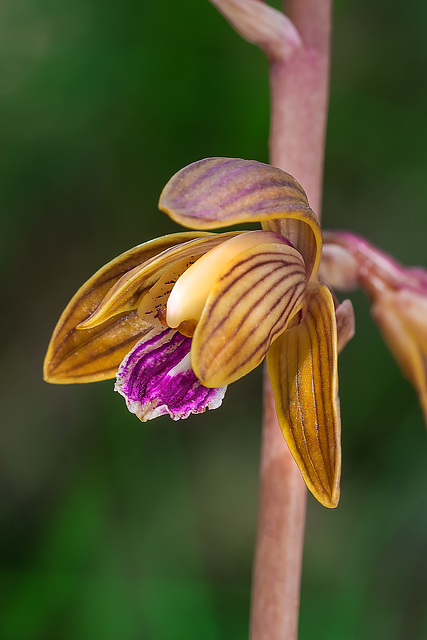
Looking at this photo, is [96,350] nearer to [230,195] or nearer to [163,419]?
[230,195]

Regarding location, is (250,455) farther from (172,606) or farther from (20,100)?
(20,100)

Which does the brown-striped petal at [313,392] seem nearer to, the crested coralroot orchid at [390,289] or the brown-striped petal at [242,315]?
the brown-striped petal at [242,315]

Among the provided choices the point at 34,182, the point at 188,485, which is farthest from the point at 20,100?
the point at 188,485

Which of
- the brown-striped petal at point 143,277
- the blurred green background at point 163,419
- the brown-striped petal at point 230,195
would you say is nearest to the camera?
the brown-striped petal at point 230,195

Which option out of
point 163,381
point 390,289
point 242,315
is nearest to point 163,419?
point 390,289

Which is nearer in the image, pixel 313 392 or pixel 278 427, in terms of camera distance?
pixel 313 392

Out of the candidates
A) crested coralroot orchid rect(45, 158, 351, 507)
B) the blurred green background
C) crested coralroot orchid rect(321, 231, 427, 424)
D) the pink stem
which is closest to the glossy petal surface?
crested coralroot orchid rect(45, 158, 351, 507)

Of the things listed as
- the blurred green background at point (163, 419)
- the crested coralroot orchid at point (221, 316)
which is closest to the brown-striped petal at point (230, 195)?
the crested coralroot orchid at point (221, 316)
